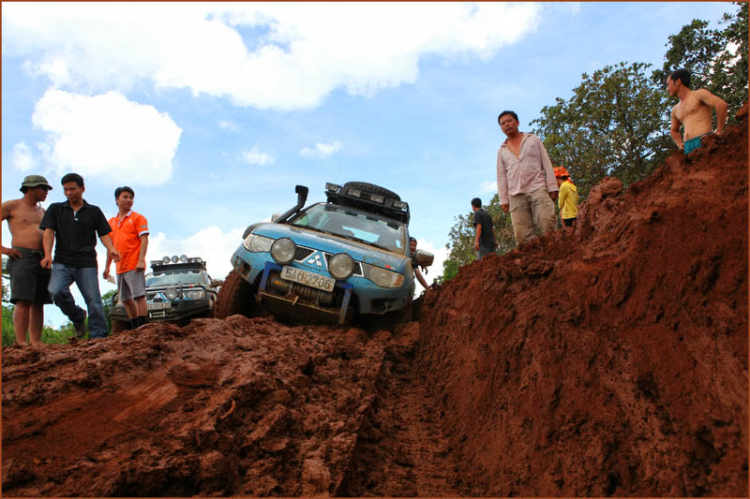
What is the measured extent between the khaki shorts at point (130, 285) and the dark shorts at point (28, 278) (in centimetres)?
69

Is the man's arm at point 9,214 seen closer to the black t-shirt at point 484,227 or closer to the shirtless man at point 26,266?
the shirtless man at point 26,266

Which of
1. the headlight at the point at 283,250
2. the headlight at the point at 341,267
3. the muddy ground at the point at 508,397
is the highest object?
the headlight at the point at 283,250

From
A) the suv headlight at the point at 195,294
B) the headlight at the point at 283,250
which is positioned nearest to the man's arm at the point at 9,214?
the headlight at the point at 283,250

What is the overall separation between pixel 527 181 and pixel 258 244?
3184 millimetres

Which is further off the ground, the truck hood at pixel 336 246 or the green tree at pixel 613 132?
the green tree at pixel 613 132

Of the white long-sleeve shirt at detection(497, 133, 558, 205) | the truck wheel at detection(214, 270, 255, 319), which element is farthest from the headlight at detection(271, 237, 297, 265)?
the white long-sleeve shirt at detection(497, 133, 558, 205)

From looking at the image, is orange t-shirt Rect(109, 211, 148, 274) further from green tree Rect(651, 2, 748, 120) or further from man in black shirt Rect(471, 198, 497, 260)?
green tree Rect(651, 2, 748, 120)

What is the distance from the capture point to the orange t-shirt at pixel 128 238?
573 cm

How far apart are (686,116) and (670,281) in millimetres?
2714

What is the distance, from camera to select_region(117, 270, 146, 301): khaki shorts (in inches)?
222

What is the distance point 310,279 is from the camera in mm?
5324

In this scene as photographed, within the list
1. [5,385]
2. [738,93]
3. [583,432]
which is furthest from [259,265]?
[738,93]

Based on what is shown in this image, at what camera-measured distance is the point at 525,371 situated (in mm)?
3129

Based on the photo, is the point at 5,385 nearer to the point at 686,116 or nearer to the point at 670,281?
the point at 670,281
